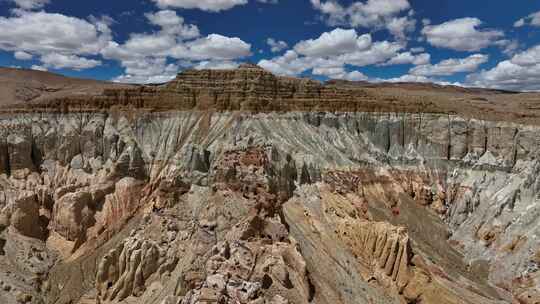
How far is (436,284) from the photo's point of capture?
3459cm

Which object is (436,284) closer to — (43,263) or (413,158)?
(413,158)

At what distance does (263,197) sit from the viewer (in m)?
35.3

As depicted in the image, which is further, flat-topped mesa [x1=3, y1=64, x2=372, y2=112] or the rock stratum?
flat-topped mesa [x1=3, y1=64, x2=372, y2=112]

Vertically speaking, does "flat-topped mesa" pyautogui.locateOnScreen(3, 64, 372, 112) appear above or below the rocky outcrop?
above

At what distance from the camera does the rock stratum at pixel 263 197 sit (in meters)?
32.6

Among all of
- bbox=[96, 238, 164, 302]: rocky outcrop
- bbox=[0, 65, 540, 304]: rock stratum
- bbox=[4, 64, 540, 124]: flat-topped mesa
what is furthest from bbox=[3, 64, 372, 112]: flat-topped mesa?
bbox=[96, 238, 164, 302]: rocky outcrop

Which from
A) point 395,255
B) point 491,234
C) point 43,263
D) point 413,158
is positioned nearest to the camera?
point 395,255

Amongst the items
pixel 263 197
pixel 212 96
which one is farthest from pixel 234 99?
pixel 263 197

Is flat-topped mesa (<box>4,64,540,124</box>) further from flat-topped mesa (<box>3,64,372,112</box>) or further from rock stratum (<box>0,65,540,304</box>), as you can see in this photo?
rock stratum (<box>0,65,540,304</box>)

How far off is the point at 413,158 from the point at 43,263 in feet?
145

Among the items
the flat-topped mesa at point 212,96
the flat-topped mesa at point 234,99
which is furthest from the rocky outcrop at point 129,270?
the flat-topped mesa at point 212,96

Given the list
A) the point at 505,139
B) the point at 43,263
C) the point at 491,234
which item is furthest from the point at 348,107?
the point at 43,263

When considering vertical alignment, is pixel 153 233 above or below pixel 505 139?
below

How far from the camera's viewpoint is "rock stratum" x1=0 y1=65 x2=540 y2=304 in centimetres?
3262
